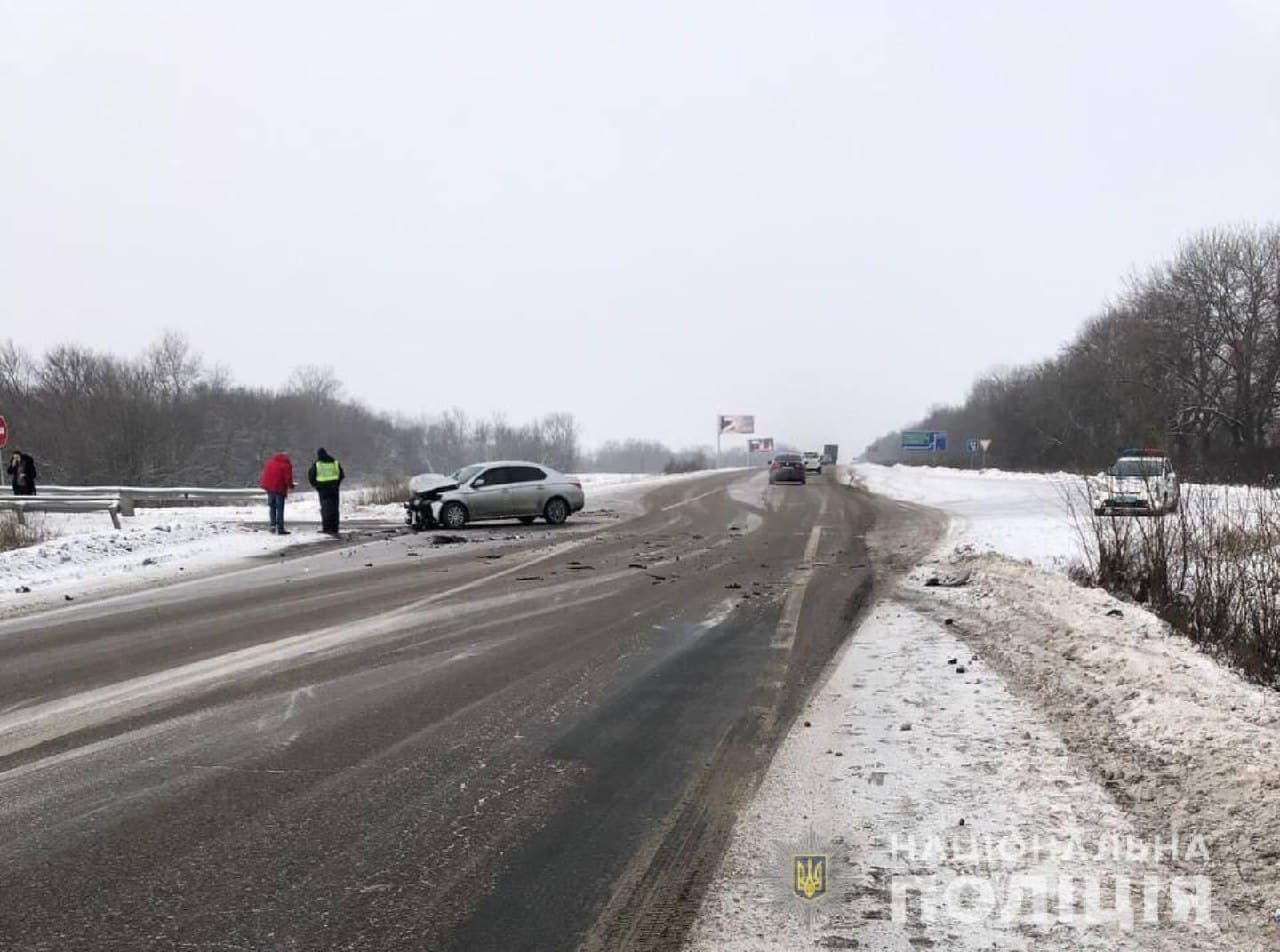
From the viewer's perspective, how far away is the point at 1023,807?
4043 mm

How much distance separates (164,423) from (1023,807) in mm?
87605

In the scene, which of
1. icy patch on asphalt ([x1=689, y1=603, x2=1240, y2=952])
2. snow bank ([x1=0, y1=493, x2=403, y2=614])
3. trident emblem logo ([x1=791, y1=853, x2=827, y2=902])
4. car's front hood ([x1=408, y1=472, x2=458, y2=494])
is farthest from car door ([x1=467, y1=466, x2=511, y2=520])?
trident emblem logo ([x1=791, y1=853, x2=827, y2=902])

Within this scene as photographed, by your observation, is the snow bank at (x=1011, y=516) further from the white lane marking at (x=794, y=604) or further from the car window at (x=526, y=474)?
the car window at (x=526, y=474)

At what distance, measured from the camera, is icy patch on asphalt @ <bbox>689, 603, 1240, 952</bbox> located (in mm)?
3055

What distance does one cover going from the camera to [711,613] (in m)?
9.48

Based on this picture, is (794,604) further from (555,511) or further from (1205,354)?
(1205,354)

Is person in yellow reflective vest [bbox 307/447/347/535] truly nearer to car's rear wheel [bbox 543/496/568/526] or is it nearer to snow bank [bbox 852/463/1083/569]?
car's rear wheel [bbox 543/496/568/526]

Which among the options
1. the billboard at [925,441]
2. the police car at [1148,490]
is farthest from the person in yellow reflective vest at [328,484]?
the billboard at [925,441]

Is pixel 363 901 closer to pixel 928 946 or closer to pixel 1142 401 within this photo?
pixel 928 946

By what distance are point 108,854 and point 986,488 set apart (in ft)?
109

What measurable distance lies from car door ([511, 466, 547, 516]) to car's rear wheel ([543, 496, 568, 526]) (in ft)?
0.50

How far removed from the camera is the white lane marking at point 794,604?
8.11 meters

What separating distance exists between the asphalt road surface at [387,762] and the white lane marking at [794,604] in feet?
0.24

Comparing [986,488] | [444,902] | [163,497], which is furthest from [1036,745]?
[163,497]
